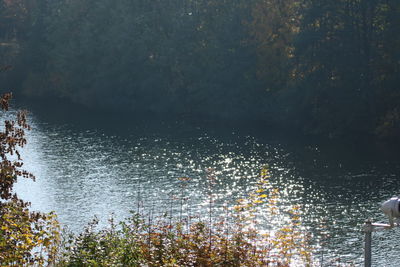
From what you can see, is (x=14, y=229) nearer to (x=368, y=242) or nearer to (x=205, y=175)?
(x=368, y=242)

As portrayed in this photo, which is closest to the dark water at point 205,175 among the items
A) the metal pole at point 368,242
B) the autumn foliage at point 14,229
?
the autumn foliage at point 14,229

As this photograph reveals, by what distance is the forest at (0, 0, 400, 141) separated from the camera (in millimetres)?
51438

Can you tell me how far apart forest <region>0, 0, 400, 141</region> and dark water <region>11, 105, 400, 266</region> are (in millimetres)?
3854

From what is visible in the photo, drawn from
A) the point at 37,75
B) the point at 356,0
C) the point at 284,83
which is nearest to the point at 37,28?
the point at 37,75

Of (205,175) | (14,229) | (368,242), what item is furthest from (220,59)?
(368,242)

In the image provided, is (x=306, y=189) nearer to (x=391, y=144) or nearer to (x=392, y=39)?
(x=391, y=144)

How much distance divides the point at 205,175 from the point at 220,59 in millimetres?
28493

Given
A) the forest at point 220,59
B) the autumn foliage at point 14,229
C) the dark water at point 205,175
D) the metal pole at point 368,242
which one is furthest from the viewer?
the forest at point 220,59

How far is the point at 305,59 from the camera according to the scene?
53656 millimetres

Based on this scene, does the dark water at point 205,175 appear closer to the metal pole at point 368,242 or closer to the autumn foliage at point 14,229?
the autumn foliage at point 14,229

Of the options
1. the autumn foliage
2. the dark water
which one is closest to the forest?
the dark water

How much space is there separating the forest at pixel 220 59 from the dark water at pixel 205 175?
3854 mm

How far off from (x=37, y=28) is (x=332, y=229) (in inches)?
2582

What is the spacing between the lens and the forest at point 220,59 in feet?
169
